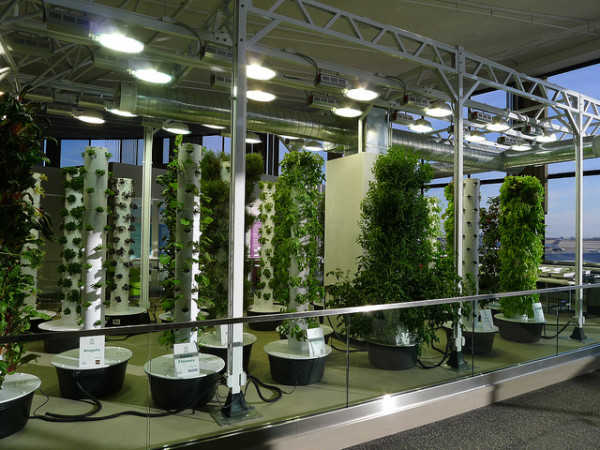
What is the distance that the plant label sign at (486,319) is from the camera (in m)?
4.56

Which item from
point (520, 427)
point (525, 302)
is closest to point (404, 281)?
point (525, 302)

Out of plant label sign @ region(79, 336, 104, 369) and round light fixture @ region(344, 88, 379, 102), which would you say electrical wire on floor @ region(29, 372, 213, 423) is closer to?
plant label sign @ region(79, 336, 104, 369)

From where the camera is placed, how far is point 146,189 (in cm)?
801

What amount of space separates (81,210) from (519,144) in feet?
28.1

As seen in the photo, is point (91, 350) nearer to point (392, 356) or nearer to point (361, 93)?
point (392, 356)

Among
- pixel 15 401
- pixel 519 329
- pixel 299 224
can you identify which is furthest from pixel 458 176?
pixel 15 401

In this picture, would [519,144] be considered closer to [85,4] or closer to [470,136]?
[470,136]

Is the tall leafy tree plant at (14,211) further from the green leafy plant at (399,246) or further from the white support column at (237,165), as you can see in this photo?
the green leafy plant at (399,246)

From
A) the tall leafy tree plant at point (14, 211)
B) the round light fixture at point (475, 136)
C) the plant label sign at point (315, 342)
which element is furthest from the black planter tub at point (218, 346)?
the round light fixture at point (475, 136)

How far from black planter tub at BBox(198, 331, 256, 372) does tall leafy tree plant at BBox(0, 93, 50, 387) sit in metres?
1.27

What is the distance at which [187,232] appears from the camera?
440 cm

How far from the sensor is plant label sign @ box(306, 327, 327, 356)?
3711mm

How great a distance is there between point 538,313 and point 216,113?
15.3 feet

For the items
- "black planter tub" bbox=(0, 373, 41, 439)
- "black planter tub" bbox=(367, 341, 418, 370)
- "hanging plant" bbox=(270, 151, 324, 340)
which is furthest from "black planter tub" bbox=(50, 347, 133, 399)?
"hanging plant" bbox=(270, 151, 324, 340)
